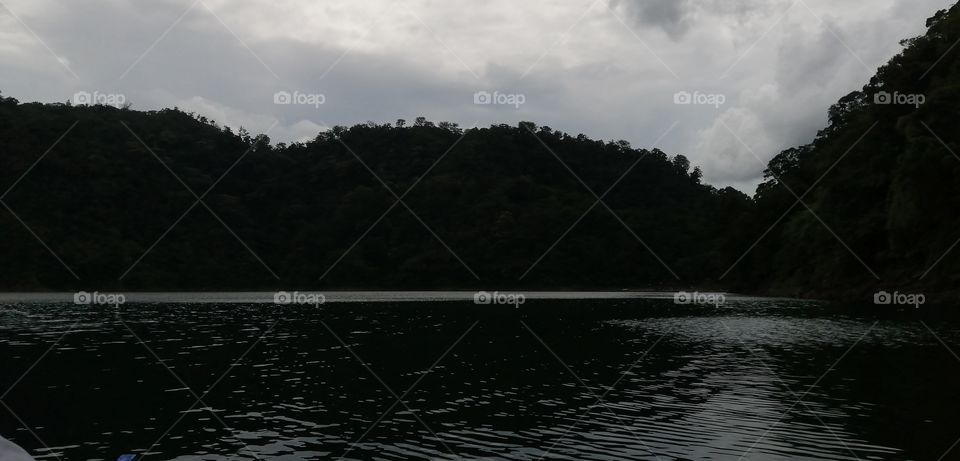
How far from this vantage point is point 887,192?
4048 inches

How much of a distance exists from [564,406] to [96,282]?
163441 millimetres

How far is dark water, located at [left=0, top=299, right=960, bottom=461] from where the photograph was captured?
21.5m

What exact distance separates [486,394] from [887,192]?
90640mm

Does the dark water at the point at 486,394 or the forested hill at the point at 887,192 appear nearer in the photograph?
the dark water at the point at 486,394

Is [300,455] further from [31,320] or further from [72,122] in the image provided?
[72,122]

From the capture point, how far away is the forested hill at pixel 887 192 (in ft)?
286

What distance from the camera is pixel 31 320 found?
69.9 m

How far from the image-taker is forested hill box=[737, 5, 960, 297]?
8719 centimetres

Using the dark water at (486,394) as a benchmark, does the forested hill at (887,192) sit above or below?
above

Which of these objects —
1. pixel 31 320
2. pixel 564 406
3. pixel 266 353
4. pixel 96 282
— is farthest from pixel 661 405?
pixel 96 282

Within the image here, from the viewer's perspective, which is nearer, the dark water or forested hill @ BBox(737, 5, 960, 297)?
the dark water

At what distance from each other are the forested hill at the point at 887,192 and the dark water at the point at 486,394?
34.6 metres

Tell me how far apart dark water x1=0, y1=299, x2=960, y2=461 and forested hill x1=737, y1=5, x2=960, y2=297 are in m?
34.6

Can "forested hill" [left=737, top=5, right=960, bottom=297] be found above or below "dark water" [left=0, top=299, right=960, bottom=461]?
above
